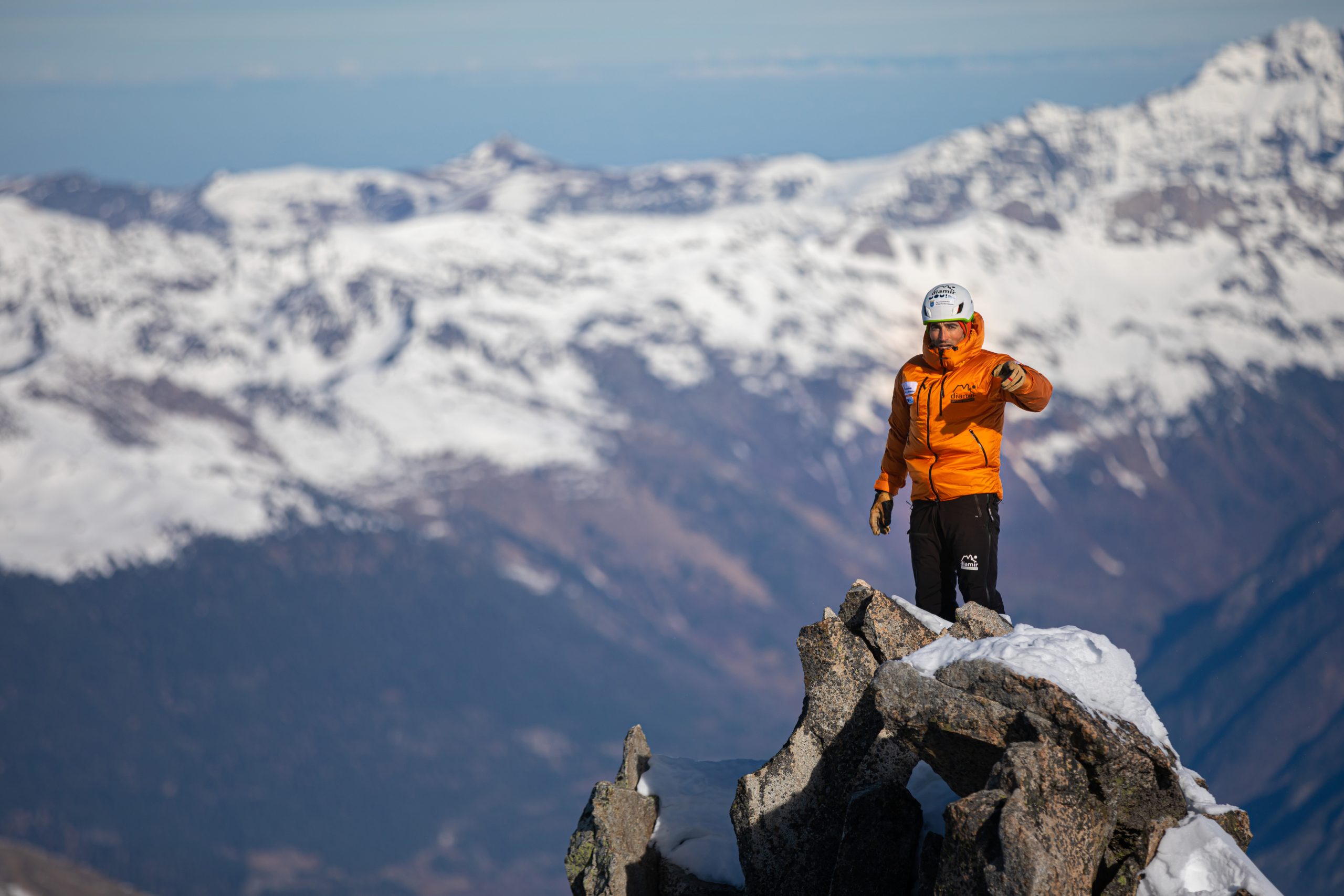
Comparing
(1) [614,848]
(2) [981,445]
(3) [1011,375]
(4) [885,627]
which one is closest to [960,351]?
(3) [1011,375]

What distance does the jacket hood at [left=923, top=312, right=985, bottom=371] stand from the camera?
19.5m

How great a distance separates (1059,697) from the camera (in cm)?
1491

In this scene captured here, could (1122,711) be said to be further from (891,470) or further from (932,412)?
(891,470)

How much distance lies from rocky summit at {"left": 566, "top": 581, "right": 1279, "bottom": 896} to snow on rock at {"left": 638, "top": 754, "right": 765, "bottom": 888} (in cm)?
7

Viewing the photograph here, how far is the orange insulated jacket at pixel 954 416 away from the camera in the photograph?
19453 millimetres

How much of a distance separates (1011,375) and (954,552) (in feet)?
10.6

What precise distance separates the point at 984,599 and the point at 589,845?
7007mm

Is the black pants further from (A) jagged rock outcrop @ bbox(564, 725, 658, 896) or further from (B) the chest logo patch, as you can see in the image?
(A) jagged rock outcrop @ bbox(564, 725, 658, 896)

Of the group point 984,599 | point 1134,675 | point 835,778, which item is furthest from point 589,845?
point 1134,675

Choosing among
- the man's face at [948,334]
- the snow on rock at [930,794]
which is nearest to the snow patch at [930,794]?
the snow on rock at [930,794]

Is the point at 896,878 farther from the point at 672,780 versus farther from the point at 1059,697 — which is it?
the point at 672,780

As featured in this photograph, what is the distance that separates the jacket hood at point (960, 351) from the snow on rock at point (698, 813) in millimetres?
6896

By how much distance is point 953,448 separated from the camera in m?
19.9

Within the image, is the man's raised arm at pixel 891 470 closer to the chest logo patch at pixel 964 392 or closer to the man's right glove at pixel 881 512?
the man's right glove at pixel 881 512
